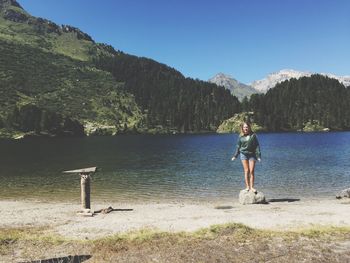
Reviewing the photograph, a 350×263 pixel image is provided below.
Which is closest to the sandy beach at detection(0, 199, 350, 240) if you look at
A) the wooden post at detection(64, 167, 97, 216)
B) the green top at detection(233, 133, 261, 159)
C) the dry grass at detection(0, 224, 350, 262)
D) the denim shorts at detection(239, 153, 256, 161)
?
the wooden post at detection(64, 167, 97, 216)

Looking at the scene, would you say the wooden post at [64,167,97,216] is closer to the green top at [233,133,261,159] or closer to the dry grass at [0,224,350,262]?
the dry grass at [0,224,350,262]

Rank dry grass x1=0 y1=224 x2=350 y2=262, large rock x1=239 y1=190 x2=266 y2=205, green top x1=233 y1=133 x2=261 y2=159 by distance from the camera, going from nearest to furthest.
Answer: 1. dry grass x1=0 y1=224 x2=350 y2=262
2. green top x1=233 y1=133 x2=261 y2=159
3. large rock x1=239 y1=190 x2=266 y2=205

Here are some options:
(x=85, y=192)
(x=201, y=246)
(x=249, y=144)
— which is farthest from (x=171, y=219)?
(x=249, y=144)

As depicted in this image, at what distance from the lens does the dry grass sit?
13.7 meters

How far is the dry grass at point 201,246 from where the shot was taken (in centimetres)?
1368

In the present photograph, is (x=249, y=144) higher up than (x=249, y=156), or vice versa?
(x=249, y=144)

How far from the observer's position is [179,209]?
25.4 meters

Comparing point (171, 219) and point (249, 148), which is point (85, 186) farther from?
point (249, 148)

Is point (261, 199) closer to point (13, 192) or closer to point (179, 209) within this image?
point (179, 209)

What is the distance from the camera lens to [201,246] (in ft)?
48.8

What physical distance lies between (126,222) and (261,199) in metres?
10.3

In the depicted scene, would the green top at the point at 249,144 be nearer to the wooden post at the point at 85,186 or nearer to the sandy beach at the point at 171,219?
the sandy beach at the point at 171,219

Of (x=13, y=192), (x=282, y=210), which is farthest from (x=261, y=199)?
(x=13, y=192)

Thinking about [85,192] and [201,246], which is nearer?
[201,246]
